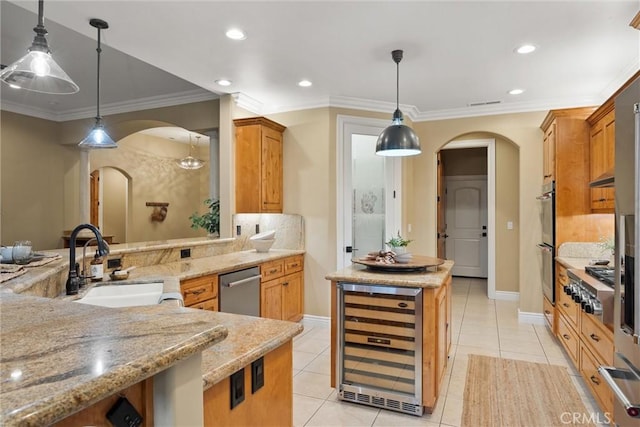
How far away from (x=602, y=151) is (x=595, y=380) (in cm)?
→ 201

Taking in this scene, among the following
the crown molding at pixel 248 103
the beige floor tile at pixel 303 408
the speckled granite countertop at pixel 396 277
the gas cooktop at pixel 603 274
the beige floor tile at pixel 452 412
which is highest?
the crown molding at pixel 248 103

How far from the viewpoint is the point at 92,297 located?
7.26 ft

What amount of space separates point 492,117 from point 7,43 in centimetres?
549

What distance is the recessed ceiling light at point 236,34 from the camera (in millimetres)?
2842

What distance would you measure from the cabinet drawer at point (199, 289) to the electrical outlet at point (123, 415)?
2138mm

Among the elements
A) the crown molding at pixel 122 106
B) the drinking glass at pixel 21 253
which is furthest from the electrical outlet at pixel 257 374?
the crown molding at pixel 122 106

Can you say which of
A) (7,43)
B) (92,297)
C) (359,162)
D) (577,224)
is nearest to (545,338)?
(577,224)

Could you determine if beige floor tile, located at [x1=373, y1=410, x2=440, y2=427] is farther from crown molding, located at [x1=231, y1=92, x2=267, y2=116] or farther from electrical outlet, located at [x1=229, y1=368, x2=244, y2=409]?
crown molding, located at [x1=231, y1=92, x2=267, y2=116]

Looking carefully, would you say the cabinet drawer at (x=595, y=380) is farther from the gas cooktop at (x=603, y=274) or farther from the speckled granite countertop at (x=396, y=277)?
the speckled granite countertop at (x=396, y=277)

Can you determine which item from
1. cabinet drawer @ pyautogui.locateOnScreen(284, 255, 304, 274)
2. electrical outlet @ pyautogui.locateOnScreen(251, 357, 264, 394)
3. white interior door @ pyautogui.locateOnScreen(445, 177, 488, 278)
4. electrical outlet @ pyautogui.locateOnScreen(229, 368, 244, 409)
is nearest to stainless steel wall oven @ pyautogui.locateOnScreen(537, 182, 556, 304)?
cabinet drawer @ pyautogui.locateOnScreen(284, 255, 304, 274)

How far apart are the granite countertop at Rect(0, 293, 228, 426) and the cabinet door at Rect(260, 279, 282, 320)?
2.88m

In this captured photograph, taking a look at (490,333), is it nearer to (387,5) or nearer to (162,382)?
(387,5)

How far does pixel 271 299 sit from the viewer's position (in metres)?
3.98

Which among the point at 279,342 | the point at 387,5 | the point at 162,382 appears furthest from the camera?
the point at 387,5
